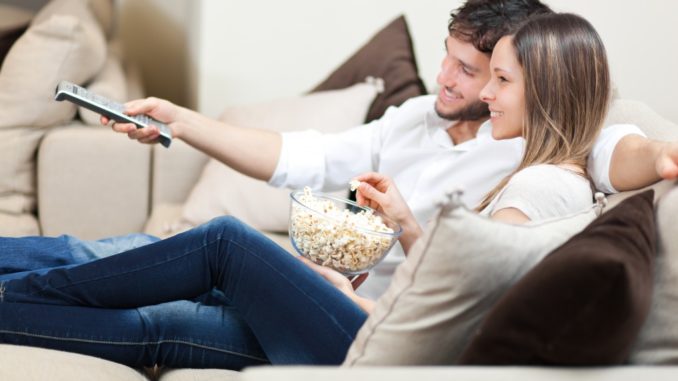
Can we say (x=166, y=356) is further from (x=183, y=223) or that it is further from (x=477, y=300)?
(x=183, y=223)

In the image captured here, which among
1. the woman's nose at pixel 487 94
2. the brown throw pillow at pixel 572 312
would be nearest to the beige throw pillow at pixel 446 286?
the brown throw pillow at pixel 572 312

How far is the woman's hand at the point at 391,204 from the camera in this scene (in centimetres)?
176

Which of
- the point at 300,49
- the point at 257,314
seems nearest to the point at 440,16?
the point at 300,49

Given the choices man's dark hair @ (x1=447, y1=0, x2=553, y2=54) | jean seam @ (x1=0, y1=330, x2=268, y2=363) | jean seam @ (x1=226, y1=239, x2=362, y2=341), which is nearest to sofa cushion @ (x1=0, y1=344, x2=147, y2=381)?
jean seam @ (x1=0, y1=330, x2=268, y2=363)

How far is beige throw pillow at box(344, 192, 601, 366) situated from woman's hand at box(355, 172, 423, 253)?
0.47 metres

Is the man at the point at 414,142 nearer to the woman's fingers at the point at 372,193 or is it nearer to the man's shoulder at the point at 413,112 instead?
the man's shoulder at the point at 413,112

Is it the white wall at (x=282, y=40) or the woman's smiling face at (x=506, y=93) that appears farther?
the white wall at (x=282, y=40)

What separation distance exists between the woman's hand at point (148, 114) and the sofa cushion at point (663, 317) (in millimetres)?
1028

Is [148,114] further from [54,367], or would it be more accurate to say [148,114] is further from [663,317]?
[663,317]

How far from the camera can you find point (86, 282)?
163 cm

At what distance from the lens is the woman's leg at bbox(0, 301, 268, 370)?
1630 mm

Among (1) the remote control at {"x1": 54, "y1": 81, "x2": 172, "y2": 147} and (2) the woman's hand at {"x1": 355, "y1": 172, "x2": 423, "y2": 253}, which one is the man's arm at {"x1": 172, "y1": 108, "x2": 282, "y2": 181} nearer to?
(1) the remote control at {"x1": 54, "y1": 81, "x2": 172, "y2": 147}

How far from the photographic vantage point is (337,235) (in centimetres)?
159

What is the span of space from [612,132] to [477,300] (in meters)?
0.60
